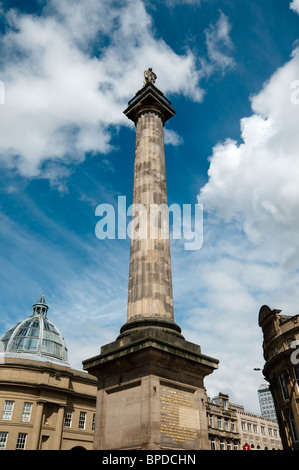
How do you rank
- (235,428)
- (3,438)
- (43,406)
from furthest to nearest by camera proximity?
(235,428) < (43,406) < (3,438)

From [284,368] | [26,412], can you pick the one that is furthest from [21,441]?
[284,368]

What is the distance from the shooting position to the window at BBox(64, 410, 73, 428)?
41.9 m

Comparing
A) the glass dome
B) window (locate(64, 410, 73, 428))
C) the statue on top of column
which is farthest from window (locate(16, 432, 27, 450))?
the statue on top of column

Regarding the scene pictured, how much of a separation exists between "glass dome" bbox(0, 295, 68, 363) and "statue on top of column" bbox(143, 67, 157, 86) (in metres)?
37.2

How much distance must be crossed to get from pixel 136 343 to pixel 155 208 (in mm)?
6022

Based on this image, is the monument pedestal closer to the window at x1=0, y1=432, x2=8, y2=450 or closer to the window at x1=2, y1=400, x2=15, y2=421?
the window at x1=0, y1=432, x2=8, y2=450

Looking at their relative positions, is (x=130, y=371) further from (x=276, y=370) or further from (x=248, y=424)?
(x=248, y=424)

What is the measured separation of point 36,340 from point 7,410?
1220cm

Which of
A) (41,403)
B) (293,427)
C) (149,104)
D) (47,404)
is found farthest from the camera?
(47,404)

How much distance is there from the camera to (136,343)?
34.6 feet

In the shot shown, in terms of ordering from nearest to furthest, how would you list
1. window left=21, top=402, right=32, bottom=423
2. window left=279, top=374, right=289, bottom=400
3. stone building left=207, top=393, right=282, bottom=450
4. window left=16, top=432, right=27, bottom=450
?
window left=279, top=374, right=289, bottom=400 < window left=16, top=432, right=27, bottom=450 < window left=21, top=402, right=32, bottom=423 < stone building left=207, top=393, right=282, bottom=450

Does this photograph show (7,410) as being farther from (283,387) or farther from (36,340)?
(283,387)

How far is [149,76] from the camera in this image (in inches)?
790

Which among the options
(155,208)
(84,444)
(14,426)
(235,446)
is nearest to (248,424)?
(235,446)
